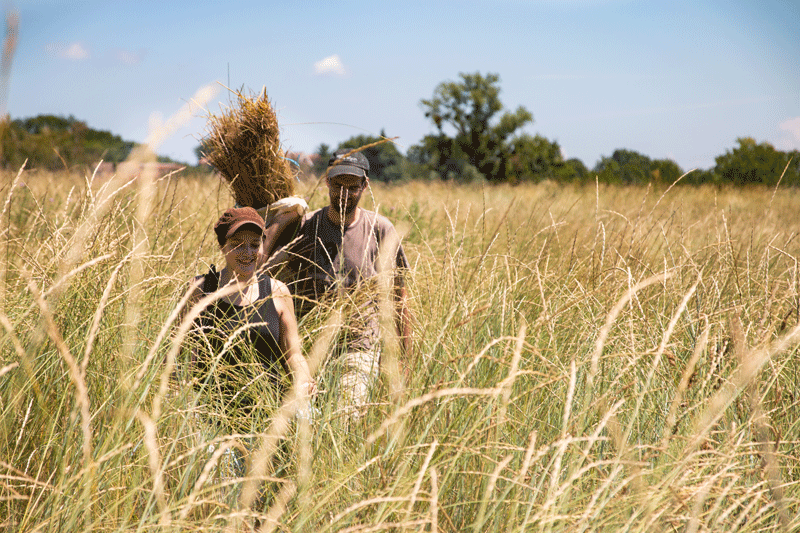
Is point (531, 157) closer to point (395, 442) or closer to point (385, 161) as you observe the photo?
point (385, 161)

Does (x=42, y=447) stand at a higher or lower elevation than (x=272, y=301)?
lower

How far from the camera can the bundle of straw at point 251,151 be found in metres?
2.48

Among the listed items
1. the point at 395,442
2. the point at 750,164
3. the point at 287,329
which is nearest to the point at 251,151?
the point at 287,329

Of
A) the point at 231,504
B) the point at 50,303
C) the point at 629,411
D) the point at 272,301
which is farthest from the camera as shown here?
the point at 272,301

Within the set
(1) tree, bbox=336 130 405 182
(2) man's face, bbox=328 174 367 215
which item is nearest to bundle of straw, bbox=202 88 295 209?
(2) man's face, bbox=328 174 367 215

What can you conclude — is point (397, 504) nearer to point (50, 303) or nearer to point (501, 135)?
point (50, 303)

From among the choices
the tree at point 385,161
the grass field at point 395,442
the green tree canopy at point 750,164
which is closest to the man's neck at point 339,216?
the grass field at point 395,442

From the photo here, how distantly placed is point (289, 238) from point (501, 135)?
4321 cm

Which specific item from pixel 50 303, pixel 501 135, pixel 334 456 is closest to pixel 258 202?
pixel 50 303

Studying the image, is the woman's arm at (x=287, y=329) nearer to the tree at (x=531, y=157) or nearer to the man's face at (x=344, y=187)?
the man's face at (x=344, y=187)

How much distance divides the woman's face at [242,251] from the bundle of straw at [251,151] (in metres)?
0.59

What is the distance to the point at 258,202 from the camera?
8.54ft

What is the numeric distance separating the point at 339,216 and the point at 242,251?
80cm

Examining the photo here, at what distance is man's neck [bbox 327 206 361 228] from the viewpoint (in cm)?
267
